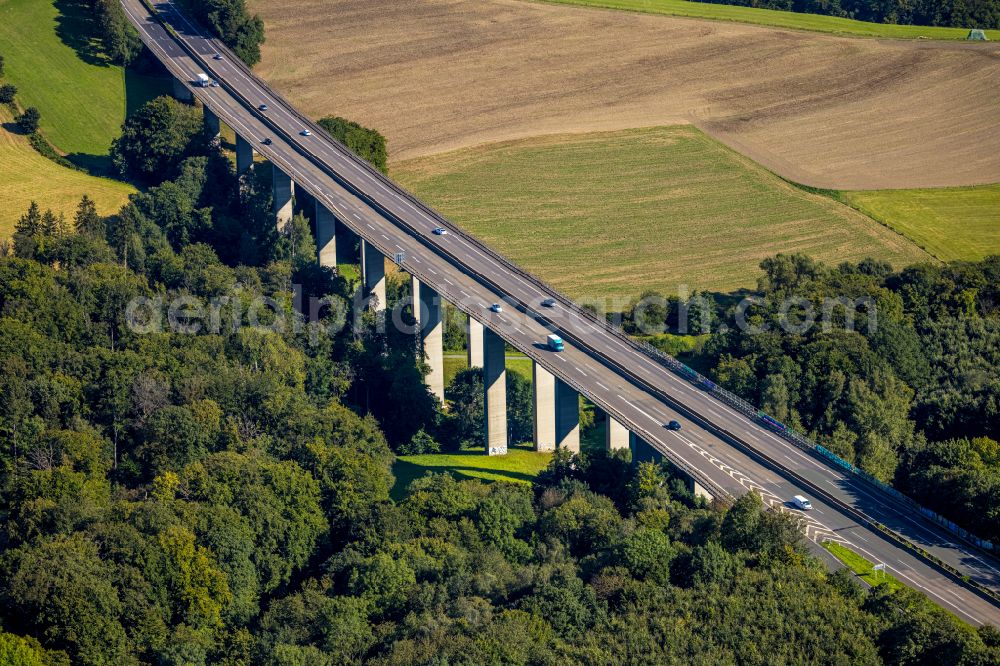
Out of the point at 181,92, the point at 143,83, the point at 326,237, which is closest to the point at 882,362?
the point at 326,237

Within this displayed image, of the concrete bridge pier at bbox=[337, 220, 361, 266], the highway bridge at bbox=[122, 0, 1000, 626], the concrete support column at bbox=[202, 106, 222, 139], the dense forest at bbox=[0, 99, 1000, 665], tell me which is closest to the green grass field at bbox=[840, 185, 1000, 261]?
the highway bridge at bbox=[122, 0, 1000, 626]

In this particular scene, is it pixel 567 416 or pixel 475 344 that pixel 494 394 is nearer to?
pixel 567 416

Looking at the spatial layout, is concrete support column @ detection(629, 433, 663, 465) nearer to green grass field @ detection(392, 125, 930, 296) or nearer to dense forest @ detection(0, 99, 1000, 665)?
dense forest @ detection(0, 99, 1000, 665)

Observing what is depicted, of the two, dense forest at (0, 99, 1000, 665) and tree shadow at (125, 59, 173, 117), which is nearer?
dense forest at (0, 99, 1000, 665)

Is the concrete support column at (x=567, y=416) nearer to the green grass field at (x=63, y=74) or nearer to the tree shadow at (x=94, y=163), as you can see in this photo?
the tree shadow at (x=94, y=163)

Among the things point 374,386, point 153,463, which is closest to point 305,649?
point 153,463
